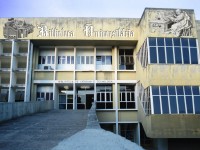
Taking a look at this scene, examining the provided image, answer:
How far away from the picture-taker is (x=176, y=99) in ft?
60.7

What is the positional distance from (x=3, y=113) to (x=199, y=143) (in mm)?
15517

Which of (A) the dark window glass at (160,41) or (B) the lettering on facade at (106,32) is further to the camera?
(B) the lettering on facade at (106,32)

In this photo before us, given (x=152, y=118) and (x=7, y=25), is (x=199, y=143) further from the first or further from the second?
(x=7, y=25)

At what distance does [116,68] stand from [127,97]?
3102mm

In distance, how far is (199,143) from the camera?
20125mm

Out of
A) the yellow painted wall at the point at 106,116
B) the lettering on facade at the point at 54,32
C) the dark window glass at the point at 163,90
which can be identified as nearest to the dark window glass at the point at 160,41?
the dark window glass at the point at 163,90

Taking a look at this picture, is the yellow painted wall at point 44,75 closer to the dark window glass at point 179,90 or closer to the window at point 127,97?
the window at point 127,97

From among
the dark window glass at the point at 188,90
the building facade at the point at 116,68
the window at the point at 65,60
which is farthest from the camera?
the window at the point at 65,60

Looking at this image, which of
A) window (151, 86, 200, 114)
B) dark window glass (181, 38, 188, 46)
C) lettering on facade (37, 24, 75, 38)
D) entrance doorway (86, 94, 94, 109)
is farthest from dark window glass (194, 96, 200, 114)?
lettering on facade (37, 24, 75, 38)

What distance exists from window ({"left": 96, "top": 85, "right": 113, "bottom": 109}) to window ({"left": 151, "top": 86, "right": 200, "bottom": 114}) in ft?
21.6

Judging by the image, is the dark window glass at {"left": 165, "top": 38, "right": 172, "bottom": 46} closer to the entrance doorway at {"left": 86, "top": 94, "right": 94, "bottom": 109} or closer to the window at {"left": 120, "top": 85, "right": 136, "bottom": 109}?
the window at {"left": 120, "top": 85, "right": 136, "bottom": 109}

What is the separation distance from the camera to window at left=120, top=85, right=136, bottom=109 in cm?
2442

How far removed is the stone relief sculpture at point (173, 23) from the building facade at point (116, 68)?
0.08m

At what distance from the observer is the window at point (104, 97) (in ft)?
79.9
